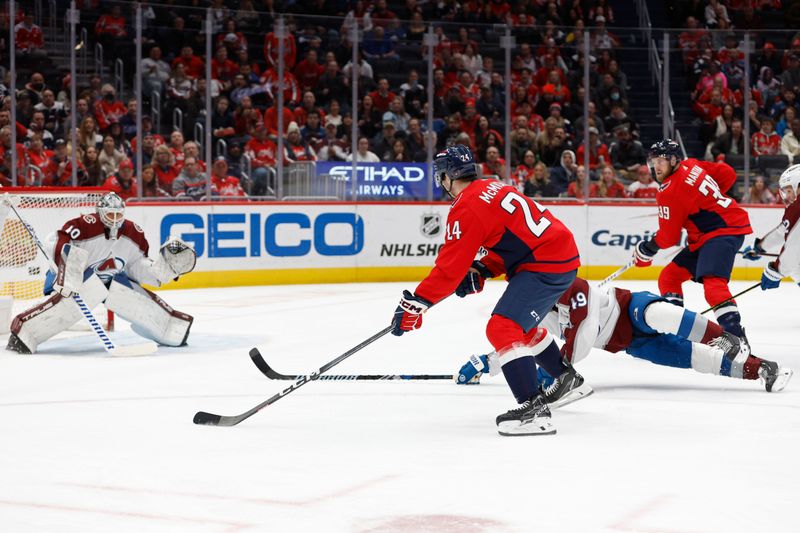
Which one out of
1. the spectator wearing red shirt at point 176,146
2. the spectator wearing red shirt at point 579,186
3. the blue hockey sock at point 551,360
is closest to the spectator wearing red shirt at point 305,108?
the spectator wearing red shirt at point 176,146

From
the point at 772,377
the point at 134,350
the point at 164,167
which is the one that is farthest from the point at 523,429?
the point at 164,167

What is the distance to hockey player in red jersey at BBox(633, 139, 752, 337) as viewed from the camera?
240 inches

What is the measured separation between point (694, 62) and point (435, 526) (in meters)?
9.67

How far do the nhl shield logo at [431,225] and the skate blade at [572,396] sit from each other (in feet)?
→ 22.5

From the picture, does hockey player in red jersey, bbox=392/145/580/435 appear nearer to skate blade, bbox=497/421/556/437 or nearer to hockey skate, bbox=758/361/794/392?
skate blade, bbox=497/421/556/437

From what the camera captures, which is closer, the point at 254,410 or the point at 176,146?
the point at 254,410

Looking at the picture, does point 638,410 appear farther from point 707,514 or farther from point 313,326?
point 313,326

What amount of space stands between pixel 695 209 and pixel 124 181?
18.5 ft

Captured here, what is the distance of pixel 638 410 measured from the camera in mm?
4797

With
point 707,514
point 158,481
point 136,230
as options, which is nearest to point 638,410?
point 707,514

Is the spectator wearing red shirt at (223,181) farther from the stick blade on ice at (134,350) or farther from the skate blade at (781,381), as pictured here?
the skate blade at (781,381)

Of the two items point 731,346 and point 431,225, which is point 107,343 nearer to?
point 731,346

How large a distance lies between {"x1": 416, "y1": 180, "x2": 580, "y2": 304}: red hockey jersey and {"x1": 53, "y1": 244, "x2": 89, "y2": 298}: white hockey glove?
2.91 metres

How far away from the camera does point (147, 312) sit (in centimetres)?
684
